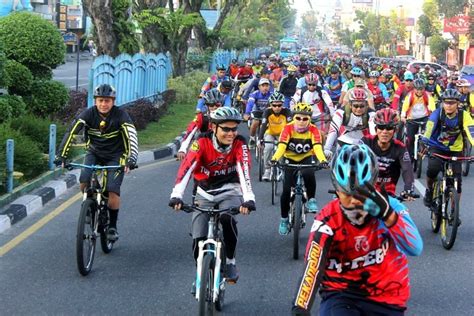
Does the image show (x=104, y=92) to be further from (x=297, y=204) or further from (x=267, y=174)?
(x=267, y=174)

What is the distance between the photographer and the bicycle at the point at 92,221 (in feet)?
24.8

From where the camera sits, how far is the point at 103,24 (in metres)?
20.7

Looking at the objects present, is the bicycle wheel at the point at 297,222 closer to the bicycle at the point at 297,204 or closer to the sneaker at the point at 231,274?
the bicycle at the point at 297,204

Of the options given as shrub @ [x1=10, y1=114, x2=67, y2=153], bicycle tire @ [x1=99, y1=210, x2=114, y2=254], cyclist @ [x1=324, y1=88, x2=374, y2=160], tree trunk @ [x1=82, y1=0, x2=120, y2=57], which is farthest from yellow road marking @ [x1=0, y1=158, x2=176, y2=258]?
tree trunk @ [x1=82, y1=0, x2=120, y2=57]

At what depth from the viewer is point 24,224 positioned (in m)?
9.95

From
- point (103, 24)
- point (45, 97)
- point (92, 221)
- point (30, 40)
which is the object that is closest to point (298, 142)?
point (92, 221)

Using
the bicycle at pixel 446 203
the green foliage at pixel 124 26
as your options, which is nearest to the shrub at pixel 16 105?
the bicycle at pixel 446 203

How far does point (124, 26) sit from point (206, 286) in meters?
16.6

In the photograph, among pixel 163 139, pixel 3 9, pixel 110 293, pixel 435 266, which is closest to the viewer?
pixel 110 293

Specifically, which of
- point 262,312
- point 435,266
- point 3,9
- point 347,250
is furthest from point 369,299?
point 3,9

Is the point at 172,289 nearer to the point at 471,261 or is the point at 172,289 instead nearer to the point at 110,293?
the point at 110,293

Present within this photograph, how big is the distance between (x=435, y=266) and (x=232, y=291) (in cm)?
223

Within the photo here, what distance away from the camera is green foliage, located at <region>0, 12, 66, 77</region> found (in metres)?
15.0

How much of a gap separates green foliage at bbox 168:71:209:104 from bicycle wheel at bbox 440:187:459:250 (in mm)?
22396
